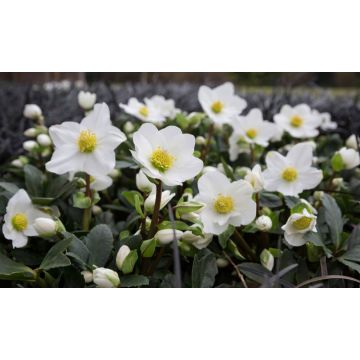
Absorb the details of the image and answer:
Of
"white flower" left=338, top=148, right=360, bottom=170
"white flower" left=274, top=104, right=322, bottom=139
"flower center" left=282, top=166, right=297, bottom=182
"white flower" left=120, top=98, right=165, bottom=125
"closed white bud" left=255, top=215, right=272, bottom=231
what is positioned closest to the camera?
"closed white bud" left=255, top=215, right=272, bottom=231

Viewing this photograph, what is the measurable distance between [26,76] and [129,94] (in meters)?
2.05

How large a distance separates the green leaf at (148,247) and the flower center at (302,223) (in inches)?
9.0

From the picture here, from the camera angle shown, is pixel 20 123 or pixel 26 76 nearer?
pixel 20 123

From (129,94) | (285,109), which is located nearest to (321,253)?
(285,109)

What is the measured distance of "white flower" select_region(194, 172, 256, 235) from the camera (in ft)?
2.36

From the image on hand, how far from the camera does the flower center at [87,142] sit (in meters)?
0.72

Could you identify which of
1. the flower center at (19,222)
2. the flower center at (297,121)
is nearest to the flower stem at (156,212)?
the flower center at (19,222)

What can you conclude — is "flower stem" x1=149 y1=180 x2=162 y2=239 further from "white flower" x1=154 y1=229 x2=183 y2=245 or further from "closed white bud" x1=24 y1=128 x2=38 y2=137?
"closed white bud" x1=24 y1=128 x2=38 y2=137

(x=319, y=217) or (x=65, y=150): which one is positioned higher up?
(x=65, y=150)

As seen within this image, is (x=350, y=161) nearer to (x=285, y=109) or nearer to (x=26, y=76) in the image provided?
(x=285, y=109)

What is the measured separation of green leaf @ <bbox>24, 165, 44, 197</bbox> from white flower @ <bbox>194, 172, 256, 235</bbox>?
1.24ft

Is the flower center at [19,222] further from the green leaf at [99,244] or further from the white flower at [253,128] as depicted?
the white flower at [253,128]

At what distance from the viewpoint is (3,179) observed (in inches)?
42.1

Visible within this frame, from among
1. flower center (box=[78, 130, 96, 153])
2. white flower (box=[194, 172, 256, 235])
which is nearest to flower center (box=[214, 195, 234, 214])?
white flower (box=[194, 172, 256, 235])
